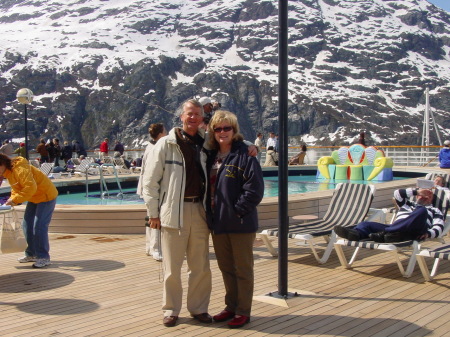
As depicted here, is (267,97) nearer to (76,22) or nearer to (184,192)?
(76,22)

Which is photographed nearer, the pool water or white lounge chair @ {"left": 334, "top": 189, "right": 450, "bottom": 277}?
white lounge chair @ {"left": 334, "top": 189, "right": 450, "bottom": 277}

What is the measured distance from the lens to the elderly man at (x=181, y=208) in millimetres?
3386

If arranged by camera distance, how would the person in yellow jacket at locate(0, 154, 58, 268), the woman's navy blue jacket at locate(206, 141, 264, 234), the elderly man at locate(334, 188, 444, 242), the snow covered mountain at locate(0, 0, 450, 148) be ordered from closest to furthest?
the woman's navy blue jacket at locate(206, 141, 264, 234) < the person in yellow jacket at locate(0, 154, 58, 268) < the elderly man at locate(334, 188, 444, 242) < the snow covered mountain at locate(0, 0, 450, 148)

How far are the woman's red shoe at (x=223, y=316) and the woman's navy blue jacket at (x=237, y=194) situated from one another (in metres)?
0.54

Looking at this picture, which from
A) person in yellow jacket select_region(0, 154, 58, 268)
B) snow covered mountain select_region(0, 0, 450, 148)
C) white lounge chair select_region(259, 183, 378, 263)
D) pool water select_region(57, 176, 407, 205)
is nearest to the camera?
person in yellow jacket select_region(0, 154, 58, 268)

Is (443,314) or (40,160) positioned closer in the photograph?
(443,314)

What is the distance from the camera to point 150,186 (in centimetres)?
342

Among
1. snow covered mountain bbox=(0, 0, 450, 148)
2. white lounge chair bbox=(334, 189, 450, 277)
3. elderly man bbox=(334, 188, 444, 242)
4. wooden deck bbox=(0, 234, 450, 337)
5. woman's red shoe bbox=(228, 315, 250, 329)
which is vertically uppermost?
snow covered mountain bbox=(0, 0, 450, 148)

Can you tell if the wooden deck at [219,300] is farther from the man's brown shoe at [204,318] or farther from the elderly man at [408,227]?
the elderly man at [408,227]

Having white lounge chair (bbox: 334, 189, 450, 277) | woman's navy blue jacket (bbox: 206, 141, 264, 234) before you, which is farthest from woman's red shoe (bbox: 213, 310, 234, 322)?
white lounge chair (bbox: 334, 189, 450, 277)

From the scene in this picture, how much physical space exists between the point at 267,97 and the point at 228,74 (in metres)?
10.2

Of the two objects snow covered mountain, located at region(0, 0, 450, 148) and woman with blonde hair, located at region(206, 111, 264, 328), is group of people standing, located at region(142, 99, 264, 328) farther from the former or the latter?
snow covered mountain, located at region(0, 0, 450, 148)

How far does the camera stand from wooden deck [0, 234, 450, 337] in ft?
11.2

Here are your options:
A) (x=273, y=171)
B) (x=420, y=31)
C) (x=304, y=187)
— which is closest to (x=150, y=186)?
(x=304, y=187)
